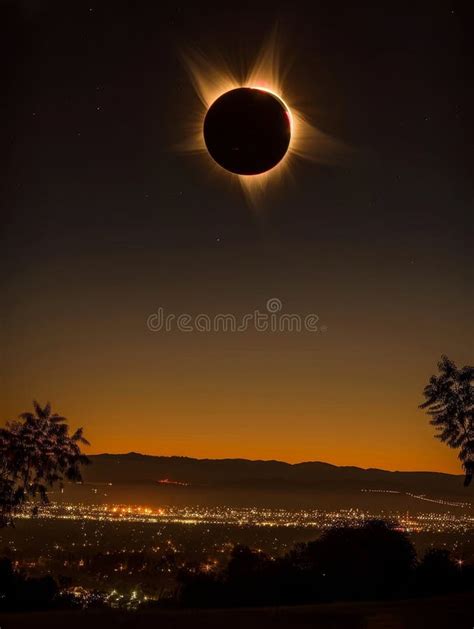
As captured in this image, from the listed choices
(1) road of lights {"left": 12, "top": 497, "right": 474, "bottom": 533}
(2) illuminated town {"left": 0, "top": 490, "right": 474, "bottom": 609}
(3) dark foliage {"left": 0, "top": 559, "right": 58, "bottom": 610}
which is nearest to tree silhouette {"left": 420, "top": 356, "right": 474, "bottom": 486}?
Answer: (2) illuminated town {"left": 0, "top": 490, "right": 474, "bottom": 609}

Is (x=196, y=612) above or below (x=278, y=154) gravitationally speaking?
below

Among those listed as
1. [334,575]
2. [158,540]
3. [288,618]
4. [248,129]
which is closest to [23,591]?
[288,618]

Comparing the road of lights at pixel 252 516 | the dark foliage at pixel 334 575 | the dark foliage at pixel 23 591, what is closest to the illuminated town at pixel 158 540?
the road of lights at pixel 252 516

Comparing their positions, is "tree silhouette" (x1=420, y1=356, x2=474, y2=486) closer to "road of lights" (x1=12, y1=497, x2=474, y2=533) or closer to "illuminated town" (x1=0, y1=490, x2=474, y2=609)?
"illuminated town" (x1=0, y1=490, x2=474, y2=609)

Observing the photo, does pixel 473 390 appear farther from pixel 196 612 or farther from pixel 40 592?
pixel 40 592

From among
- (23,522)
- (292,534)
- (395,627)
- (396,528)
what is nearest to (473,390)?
(396,528)

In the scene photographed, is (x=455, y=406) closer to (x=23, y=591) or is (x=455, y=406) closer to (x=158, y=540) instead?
(x=23, y=591)
